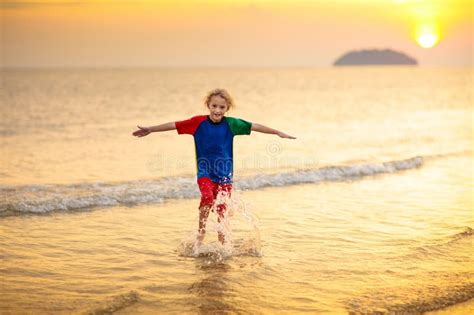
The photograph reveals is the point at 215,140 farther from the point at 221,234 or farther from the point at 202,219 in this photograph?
the point at 221,234

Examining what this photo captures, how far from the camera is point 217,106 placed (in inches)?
274

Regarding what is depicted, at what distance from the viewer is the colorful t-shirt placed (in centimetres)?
706

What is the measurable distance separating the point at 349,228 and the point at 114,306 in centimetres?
418

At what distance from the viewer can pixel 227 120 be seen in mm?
7117

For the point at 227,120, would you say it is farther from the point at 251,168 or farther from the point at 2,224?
the point at 251,168

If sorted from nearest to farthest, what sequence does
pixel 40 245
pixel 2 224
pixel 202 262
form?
pixel 202 262 < pixel 40 245 < pixel 2 224

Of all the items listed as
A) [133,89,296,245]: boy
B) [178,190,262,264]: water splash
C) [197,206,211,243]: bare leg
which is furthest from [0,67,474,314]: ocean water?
[133,89,296,245]: boy

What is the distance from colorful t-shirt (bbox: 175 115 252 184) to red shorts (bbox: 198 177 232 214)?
5 centimetres

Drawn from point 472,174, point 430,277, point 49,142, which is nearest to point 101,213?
point 430,277

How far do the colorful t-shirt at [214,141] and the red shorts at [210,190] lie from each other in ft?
0.18

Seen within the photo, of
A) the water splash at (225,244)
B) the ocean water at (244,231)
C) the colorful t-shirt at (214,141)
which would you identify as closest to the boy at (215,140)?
the colorful t-shirt at (214,141)

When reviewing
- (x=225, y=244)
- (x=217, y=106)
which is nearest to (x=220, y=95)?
(x=217, y=106)

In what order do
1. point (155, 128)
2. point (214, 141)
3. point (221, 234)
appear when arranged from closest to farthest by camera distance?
point (155, 128) < point (214, 141) < point (221, 234)

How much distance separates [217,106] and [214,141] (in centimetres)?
44
